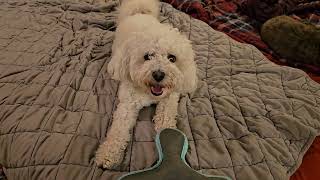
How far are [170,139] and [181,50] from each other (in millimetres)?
357

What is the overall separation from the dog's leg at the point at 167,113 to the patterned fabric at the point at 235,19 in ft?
2.51

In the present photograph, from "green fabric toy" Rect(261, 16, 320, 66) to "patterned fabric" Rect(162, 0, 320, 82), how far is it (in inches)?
1.4

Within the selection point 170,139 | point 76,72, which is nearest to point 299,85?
point 170,139

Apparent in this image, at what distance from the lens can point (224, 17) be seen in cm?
220

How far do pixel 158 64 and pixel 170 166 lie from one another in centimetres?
39

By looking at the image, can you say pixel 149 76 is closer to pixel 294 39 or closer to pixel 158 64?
pixel 158 64

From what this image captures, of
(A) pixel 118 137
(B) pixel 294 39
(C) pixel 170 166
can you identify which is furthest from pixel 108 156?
(B) pixel 294 39

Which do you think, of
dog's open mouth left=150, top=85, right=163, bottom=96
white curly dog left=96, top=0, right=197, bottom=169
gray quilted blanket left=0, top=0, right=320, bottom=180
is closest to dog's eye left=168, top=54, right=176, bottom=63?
white curly dog left=96, top=0, right=197, bottom=169

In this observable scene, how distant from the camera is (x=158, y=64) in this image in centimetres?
120

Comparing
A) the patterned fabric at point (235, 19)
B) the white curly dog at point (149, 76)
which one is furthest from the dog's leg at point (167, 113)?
the patterned fabric at point (235, 19)

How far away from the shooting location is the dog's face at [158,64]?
1210 mm

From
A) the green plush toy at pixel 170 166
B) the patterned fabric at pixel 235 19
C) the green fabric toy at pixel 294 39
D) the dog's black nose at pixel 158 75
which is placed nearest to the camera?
the green plush toy at pixel 170 166

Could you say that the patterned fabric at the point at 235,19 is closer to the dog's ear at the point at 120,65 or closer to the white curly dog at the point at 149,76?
the white curly dog at the point at 149,76

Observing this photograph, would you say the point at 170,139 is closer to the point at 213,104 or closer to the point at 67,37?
the point at 213,104
